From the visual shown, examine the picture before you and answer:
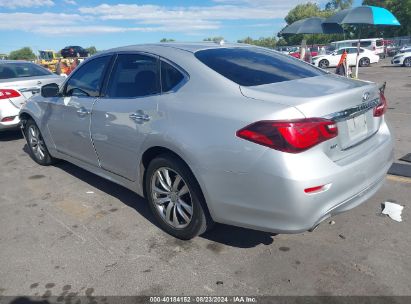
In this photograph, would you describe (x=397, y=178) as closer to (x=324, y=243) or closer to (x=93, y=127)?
(x=324, y=243)

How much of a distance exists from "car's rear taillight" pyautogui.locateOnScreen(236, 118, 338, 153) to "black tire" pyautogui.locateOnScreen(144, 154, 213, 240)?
0.72 meters

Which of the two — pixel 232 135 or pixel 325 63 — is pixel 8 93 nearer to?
pixel 232 135

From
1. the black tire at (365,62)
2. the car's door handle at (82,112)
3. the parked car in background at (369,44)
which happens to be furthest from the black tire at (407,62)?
the car's door handle at (82,112)

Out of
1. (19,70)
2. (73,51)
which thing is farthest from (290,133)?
(73,51)

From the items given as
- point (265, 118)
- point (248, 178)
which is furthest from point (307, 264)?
point (265, 118)

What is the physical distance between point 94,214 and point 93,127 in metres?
0.91

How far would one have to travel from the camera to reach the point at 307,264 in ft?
9.38

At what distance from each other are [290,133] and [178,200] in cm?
125

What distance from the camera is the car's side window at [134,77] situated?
3.32 meters

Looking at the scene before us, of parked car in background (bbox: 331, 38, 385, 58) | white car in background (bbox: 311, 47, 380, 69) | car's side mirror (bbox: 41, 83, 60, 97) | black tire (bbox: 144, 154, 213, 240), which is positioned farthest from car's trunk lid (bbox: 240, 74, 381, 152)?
parked car in background (bbox: 331, 38, 385, 58)

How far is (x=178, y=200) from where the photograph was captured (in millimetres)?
3180

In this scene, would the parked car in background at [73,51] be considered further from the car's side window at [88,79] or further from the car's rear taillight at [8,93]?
the car's side window at [88,79]

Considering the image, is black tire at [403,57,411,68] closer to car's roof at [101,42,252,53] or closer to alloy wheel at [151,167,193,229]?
car's roof at [101,42,252,53]

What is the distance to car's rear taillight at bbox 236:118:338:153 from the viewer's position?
2365mm
